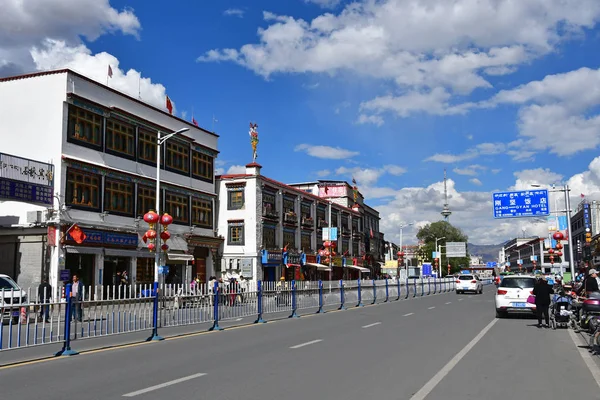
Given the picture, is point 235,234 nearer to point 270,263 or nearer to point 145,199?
point 270,263

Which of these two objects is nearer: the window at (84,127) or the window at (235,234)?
the window at (84,127)

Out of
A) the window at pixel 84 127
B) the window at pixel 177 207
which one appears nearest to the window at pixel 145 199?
the window at pixel 177 207

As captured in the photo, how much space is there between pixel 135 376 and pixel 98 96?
80.3ft

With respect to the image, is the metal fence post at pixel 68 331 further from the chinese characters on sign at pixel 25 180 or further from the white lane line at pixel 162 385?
the chinese characters on sign at pixel 25 180

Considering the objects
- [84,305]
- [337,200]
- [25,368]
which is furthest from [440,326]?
[337,200]

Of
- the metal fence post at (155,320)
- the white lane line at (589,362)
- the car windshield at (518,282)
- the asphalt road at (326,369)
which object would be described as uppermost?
the car windshield at (518,282)

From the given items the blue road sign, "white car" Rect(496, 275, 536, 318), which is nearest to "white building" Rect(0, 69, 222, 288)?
"white car" Rect(496, 275, 536, 318)

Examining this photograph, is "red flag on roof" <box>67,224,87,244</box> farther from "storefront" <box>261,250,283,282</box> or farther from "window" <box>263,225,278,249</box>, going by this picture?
"window" <box>263,225,278,249</box>

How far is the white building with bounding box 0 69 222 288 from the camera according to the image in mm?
28562

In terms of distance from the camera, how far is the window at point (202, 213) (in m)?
40.2

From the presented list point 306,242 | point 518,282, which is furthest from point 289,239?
point 518,282

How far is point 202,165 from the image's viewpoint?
41.5 metres

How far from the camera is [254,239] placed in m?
46.3

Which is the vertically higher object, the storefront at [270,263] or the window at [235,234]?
the window at [235,234]
